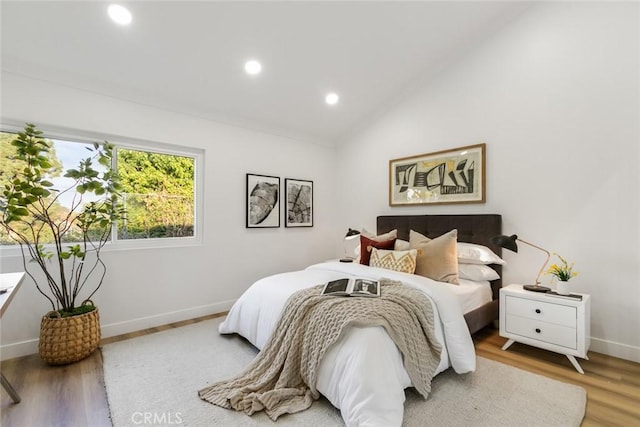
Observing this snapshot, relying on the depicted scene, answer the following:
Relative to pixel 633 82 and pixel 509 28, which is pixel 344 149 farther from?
pixel 633 82

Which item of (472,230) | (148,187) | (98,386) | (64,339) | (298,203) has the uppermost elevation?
(148,187)

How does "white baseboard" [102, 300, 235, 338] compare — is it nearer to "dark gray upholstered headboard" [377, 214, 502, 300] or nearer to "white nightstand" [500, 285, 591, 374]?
"dark gray upholstered headboard" [377, 214, 502, 300]

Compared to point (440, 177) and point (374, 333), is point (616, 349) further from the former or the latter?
point (374, 333)

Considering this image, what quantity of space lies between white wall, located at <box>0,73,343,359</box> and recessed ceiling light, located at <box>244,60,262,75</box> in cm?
81

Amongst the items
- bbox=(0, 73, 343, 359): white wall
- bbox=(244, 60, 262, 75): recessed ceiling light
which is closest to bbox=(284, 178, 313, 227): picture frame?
bbox=(0, 73, 343, 359): white wall

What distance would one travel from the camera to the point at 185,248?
334 centimetres

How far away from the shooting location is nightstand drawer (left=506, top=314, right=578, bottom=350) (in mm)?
2237

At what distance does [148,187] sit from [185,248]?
757 mm

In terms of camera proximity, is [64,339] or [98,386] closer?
[98,386]

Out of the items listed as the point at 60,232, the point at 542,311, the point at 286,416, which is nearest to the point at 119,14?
the point at 60,232

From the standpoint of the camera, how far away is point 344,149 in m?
4.75

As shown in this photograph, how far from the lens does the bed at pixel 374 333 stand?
1.55 m

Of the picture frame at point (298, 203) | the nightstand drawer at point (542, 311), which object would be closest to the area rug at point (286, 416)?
the nightstand drawer at point (542, 311)

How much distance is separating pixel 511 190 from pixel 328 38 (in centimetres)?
236
